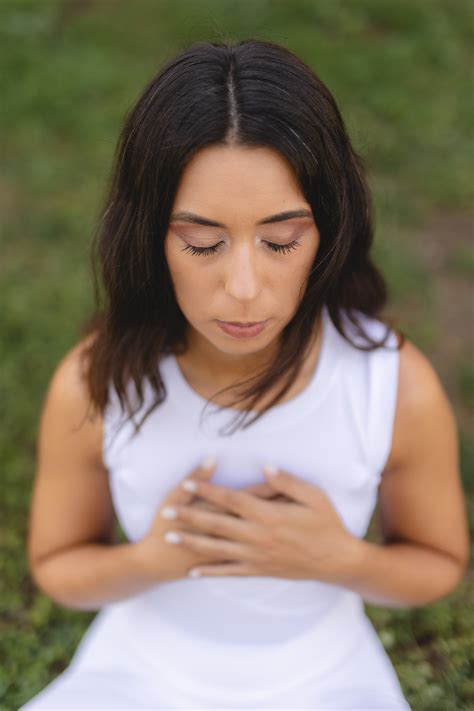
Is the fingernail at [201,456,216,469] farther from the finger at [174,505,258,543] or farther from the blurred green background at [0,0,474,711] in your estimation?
the blurred green background at [0,0,474,711]

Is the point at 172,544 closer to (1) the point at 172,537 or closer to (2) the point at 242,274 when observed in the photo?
(1) the point at 172,537

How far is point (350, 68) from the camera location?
591cm

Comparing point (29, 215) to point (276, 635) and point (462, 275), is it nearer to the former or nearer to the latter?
point (462, 275)

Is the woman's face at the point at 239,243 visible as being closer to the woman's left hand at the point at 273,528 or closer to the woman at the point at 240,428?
the woman at the point at 240,428

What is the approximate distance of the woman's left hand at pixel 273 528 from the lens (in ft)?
6.54

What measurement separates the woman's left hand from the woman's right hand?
0.07 ft

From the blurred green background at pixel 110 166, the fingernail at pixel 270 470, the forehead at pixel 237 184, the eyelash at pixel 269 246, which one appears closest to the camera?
the forehead at pixel 237 184

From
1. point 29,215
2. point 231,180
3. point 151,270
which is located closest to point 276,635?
point 151,270

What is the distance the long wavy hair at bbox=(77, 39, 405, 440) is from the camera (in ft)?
5.11

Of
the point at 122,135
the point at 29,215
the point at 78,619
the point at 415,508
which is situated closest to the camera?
the point at 122,135

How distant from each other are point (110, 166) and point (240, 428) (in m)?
2.10

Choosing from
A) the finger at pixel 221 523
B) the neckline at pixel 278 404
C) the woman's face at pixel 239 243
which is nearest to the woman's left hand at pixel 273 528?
the finger at pixel 221 523

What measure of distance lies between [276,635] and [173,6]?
5.45 meters

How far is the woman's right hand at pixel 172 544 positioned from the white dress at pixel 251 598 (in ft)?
0.18
